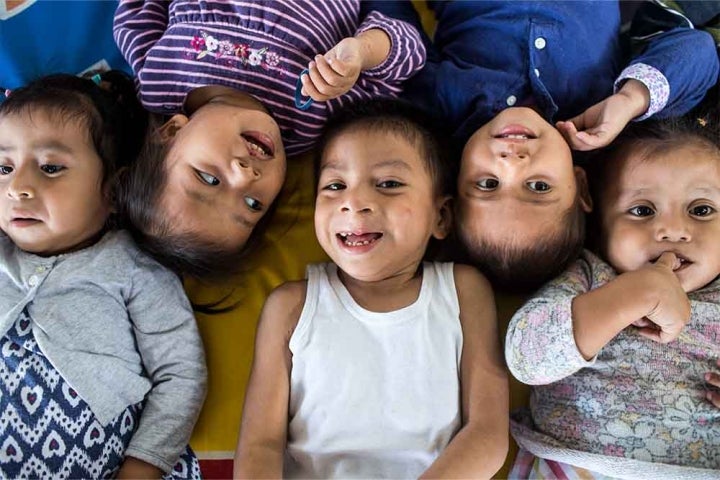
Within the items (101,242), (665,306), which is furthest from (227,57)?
(665,306)

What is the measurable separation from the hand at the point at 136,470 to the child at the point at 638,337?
2.02 feet

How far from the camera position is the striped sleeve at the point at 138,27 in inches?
51.6

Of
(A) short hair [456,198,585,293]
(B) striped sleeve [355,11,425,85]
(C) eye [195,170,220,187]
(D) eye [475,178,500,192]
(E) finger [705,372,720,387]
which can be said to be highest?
(B) striped sleeve [355,11,425,85]

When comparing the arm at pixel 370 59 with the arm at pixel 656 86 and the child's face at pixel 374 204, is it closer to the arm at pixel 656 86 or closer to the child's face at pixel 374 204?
the child's face at pixel 374 204

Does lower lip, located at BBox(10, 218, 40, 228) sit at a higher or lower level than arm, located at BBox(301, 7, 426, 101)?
lower

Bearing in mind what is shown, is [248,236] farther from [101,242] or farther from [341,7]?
[341,7]

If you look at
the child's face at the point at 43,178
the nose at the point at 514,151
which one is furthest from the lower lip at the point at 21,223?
the nose at the point at 514,151

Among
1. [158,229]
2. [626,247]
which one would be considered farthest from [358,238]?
Result: [626,247]

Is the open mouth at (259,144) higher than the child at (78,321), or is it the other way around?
the open mouth at (259,144)

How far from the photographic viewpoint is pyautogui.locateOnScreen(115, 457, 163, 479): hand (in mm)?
1137

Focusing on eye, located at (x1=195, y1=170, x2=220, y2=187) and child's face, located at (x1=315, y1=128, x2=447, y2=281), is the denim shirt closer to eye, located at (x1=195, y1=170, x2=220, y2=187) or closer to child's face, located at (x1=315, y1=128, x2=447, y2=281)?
child's face, located at (x1=315, y1=128, x2=447, y2=281)

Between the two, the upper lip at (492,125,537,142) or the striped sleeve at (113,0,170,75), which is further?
the striped sleeve at (113,0,170,75)

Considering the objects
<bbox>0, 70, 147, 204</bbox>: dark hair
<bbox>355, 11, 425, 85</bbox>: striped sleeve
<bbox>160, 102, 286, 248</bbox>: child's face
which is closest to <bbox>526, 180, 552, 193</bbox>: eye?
<bbox>355, 11, 425, 85</bbox>: striped sleeve

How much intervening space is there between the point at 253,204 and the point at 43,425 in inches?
19.4
